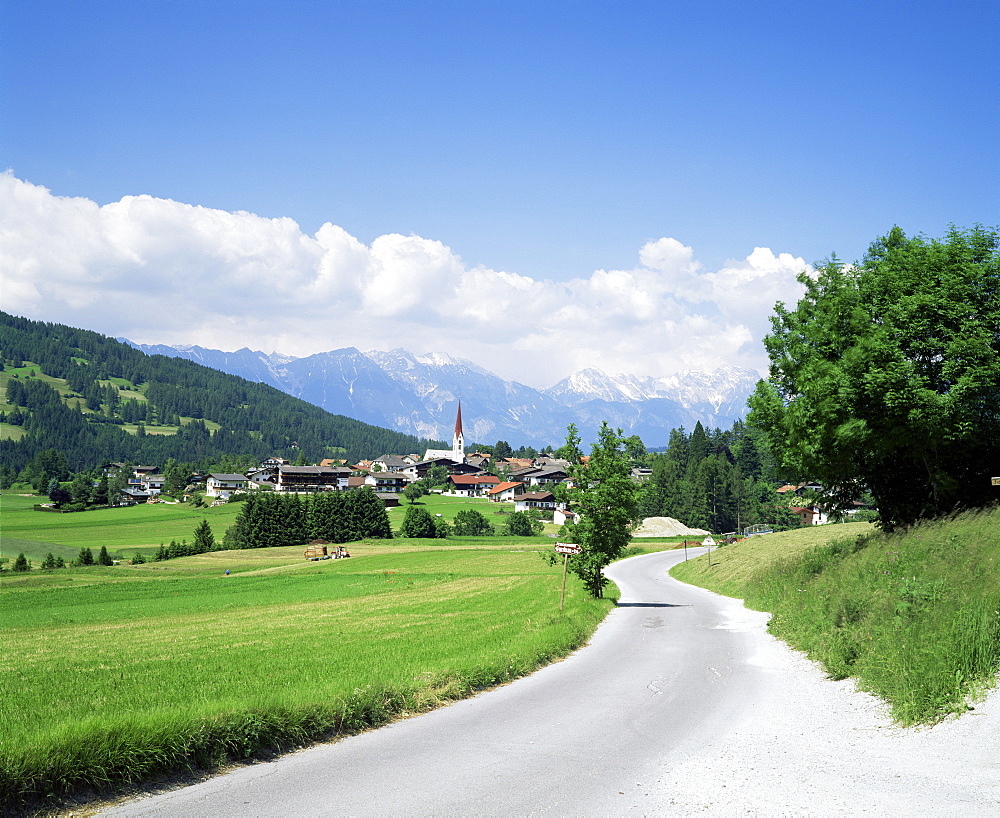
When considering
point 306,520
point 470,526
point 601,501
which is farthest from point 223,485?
point 601,501

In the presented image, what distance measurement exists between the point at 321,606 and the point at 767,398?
24548mm

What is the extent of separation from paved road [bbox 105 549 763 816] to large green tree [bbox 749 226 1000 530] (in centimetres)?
1566

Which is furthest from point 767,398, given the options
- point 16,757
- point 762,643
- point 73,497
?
point 73,497

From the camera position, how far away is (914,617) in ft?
45.3

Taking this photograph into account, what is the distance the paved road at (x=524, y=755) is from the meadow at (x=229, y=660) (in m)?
0.57

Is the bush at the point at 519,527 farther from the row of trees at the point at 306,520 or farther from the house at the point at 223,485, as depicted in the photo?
the house at the point at 223,485

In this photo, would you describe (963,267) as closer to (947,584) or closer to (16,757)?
(947,584)

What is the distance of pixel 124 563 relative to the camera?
76562 millimetres

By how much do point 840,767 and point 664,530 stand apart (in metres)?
113

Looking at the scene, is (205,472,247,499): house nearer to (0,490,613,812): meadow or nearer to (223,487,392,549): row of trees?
(223,487,392,549): row of trees

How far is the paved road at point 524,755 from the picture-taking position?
7641mm

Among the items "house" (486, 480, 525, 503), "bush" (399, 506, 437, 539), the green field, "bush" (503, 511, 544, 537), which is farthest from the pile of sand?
the green field

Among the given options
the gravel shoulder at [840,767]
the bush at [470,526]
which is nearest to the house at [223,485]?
the bush at [470,526]

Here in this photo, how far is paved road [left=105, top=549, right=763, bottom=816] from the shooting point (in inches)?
301
